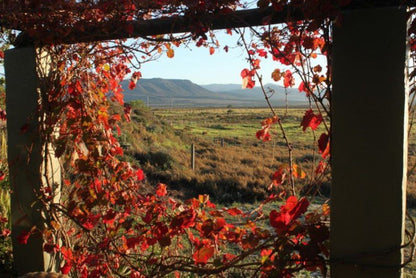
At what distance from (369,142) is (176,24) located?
1.27 metres

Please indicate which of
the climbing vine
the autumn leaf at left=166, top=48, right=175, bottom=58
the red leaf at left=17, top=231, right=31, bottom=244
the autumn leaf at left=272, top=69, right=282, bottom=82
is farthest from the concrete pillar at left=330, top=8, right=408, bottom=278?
the red leaf at left=17, top=231, right=31, bottom=244

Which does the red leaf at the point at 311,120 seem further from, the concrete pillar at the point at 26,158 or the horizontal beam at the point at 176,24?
the concrete pillar at the point at 26,158

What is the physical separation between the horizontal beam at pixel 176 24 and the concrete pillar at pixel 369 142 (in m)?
0.14

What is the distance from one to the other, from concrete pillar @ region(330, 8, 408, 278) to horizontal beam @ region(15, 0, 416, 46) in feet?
0.44

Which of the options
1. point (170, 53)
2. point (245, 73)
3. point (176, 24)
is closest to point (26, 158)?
point (170, 53)

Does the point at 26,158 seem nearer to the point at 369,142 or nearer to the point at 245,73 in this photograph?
the point at 245,73

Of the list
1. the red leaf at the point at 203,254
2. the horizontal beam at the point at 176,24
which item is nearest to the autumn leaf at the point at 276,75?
the horizontal beam at the point at 176,24

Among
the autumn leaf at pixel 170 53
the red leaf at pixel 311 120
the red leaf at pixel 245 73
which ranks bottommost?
the red leaf at pixel 311 120

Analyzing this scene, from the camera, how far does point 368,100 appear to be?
1.64 meters

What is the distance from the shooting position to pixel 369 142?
1.65m

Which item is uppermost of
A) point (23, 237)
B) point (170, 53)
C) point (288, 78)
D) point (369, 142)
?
point (170, 53)

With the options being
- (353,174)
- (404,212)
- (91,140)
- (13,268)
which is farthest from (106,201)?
(404,212)

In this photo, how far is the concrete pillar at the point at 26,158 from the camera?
2.76 meters

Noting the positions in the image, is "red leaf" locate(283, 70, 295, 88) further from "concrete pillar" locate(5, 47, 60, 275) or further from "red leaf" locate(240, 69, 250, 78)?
"concrete pillar" locate(5, 47, 60, 275)
